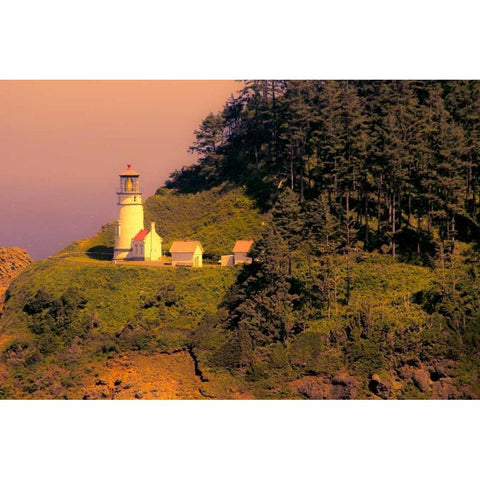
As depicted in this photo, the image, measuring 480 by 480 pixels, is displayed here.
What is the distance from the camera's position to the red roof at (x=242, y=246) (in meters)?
61.1

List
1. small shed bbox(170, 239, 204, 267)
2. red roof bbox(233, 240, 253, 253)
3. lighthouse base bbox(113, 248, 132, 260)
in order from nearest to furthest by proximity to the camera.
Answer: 1. red roof bbox(233, 240, 253, 253)
2. small shed bbox(170, 239, 204, 267)
3. lighthouse base bbox(113, 248, 132, 260)

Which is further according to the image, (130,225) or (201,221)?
(201,221)

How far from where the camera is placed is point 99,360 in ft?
181

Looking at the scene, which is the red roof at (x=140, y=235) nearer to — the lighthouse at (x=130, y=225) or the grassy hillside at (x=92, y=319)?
the lighthouse at (x=130, y=225)

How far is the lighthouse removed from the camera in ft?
211

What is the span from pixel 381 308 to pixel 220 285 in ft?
38.4

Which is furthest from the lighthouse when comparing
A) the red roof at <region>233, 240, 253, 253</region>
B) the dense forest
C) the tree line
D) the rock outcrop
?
the rock outcrop

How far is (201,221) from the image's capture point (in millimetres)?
71750

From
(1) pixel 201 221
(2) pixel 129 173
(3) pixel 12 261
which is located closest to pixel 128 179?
(2) pixel 129 173

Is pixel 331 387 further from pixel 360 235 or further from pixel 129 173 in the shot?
pixel 129 173

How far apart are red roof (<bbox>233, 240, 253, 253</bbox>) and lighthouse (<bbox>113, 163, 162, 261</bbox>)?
693 cm

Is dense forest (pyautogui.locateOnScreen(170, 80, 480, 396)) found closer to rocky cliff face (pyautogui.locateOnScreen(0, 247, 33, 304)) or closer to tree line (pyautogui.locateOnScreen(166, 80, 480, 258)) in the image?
tree line (pyautogui.locateOnScreen(166, 80, 480, 258))

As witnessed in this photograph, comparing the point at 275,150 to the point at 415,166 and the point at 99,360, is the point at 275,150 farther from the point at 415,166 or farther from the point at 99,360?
the point at 99,360

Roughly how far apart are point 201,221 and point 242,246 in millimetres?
11098
